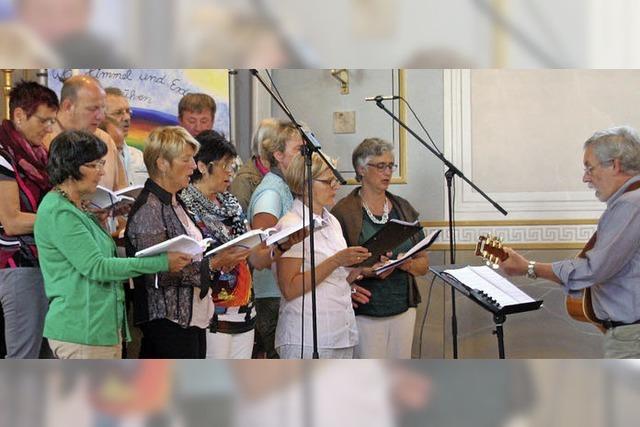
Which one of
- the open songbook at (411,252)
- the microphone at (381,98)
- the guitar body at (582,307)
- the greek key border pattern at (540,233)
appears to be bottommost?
the guitar body at (582,307)

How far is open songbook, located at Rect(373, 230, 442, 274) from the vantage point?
5109 mm

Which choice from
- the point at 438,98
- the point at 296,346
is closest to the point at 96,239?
the point at 296,346

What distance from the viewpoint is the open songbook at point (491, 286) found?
512cm

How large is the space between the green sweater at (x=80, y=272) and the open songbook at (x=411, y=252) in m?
0.90

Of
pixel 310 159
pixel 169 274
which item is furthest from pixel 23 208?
pixel 310 159

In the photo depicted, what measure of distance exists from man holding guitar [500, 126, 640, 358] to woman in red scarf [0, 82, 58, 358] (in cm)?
185

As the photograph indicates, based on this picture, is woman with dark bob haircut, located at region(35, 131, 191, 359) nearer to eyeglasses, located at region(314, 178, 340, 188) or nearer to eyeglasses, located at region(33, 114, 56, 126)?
eyeglasses, located at region(33, 114, 56, 126)

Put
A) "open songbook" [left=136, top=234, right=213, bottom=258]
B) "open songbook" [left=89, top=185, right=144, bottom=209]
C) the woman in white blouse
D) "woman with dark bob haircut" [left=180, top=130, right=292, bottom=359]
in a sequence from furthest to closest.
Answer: the woman in white blouse
"woman with dark bob haircut" [left=180, top=130, right=292, bottom=359]
"open songbook" [left=89, top=185, right=144, bottom=209]
"open songbook" [left=136, top=234, right=213, bottom=258]

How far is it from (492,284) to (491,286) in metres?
0.01

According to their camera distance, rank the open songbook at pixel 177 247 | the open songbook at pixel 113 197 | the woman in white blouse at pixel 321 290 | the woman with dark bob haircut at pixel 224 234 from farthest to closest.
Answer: the woman in white blouse at pixel 321 290, the woman with dark bob haircut at pixel 224 234, the open songbook at pixel 113 197, the open songbook at pixel 177 247

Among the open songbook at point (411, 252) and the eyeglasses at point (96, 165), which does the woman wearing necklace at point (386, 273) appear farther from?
the eyeglasses at point (96, 165)

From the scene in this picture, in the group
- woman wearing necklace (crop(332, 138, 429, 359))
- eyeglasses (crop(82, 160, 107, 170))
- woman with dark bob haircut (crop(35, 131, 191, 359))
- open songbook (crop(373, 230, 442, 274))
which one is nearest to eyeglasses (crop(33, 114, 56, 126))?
woman with dark bob haircut (crop(35, 131, 191, 359))

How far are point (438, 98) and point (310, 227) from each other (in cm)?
73

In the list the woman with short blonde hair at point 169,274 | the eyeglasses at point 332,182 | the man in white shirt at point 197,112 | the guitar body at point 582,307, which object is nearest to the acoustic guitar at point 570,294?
the guitar body at point 582,307
